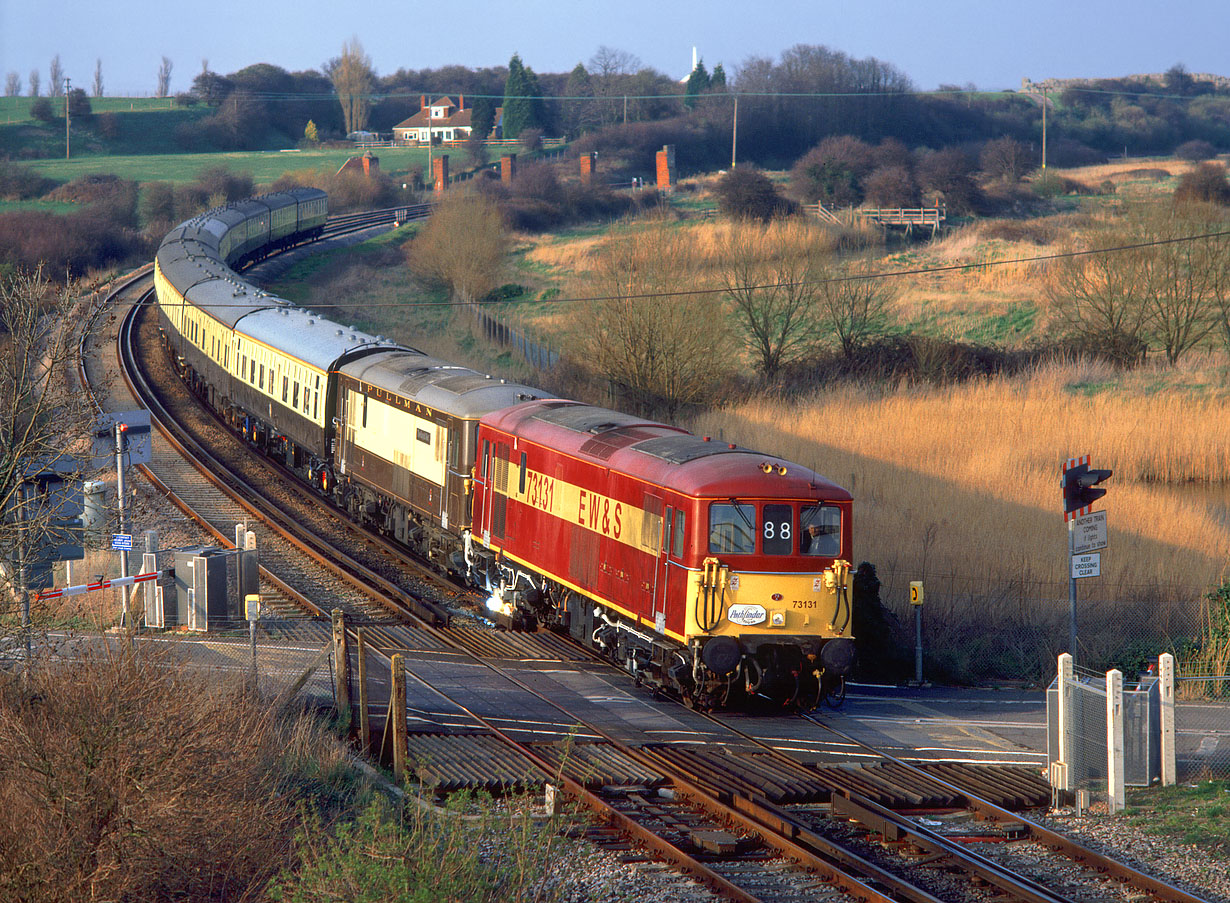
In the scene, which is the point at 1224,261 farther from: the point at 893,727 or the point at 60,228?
the point at 60,228

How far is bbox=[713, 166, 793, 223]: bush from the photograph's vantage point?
215 ft

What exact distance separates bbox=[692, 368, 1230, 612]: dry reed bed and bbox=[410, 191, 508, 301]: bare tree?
21907 millimetres

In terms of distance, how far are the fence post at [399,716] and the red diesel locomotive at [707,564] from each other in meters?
3.36

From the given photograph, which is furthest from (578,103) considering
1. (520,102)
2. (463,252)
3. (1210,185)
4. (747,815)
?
(747,815)

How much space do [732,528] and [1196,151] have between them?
115 metres

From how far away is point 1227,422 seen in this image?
2905cm

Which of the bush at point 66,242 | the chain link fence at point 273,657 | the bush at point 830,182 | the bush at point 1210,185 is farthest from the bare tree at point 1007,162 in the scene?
the chain link fence at point 273,657

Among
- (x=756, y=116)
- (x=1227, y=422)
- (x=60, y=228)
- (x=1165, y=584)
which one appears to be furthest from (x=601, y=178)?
(x=1165, y=584)

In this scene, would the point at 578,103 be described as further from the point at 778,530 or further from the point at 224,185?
the point at 778,530

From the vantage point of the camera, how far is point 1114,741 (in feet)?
36.4

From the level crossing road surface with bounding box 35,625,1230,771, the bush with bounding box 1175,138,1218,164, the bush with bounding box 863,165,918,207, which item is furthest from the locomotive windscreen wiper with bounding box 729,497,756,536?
the bush with bounding box 1175,138,1218,164

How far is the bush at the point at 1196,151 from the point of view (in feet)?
362

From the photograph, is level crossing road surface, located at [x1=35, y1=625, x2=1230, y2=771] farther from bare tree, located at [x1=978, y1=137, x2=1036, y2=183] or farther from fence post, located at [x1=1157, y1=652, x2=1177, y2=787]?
bare tree, located at [x1=978, y1=137, x2=1036, y2=183]

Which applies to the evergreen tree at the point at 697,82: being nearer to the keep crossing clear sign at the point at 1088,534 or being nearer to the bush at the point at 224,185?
the bush at the point at 224,185
